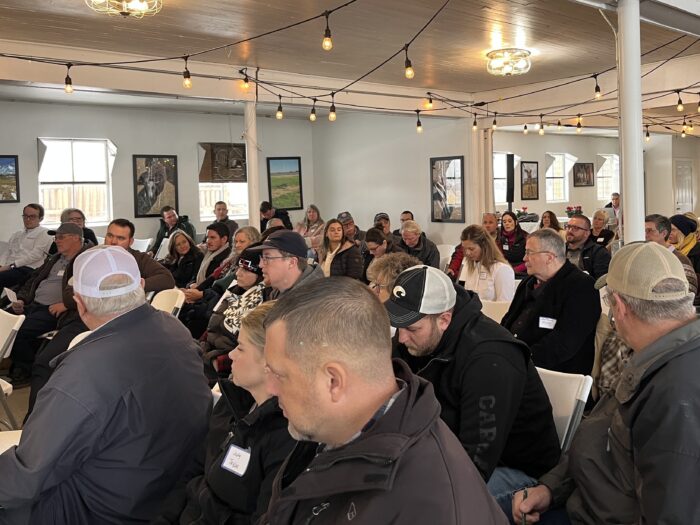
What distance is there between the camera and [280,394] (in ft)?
3.78

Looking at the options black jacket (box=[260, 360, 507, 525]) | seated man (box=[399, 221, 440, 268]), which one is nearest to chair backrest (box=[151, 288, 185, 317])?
black jacket (box=[260, 360, 507, 525])

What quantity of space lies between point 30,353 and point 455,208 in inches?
315

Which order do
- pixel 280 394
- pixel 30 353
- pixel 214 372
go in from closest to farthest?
pixel 280 394
pixel 214 372
pixel 30 353

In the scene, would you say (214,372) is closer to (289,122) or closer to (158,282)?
(158,282)

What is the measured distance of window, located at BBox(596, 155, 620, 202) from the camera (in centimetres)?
1964

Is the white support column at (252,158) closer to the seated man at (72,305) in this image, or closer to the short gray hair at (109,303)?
the seated man at (72,305)

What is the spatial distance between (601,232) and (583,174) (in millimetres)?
11300

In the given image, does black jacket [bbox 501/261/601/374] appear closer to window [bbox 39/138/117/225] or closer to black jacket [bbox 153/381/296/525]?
black jacket [bbox 153/381/296/525]

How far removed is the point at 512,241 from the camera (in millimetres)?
8539

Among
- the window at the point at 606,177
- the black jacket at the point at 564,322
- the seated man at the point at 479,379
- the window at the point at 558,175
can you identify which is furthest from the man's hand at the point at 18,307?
the window at the point at 606,177

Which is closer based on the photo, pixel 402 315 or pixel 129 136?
pixel 402 315

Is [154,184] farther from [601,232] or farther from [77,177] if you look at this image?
[601,232]

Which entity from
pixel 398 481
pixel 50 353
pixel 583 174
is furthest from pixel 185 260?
pixel 583 174

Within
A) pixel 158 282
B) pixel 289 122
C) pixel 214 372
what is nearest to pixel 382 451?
pixel 214 372
